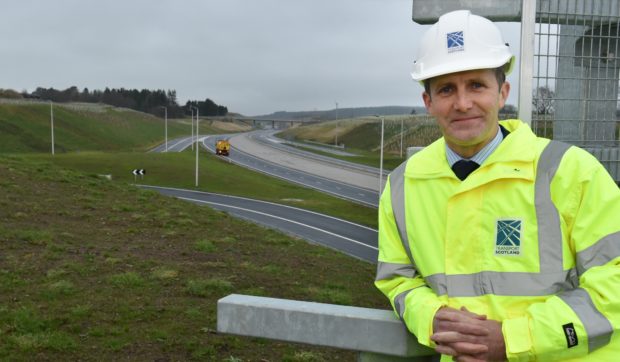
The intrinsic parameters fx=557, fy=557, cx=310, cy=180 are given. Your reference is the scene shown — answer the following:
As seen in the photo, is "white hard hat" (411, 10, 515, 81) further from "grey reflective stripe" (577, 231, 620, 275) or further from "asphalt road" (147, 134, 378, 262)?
"asphalt road" (147, 134, 378, 262)

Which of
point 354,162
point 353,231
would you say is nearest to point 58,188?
point 353,231

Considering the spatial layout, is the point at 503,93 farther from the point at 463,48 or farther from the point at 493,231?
the point at 493,231

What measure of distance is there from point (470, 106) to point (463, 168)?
0.30 m

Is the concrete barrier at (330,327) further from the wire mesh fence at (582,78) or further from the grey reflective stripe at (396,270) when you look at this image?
the wire mesh fence at (582,78)

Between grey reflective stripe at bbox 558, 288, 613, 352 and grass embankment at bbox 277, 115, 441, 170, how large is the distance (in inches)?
2145

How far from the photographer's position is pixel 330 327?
2553 millimetres

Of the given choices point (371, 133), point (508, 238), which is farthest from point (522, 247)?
point (371, 133)

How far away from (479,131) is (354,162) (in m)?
73.8

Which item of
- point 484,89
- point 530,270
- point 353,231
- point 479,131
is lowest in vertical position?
point 353,231

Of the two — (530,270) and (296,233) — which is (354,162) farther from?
(530,270)

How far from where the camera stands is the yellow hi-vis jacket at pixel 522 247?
2.18 m

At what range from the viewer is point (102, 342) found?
6441 mm

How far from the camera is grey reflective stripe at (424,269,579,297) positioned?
235 centimetres

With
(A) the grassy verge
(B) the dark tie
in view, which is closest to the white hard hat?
(B) the dark tie
